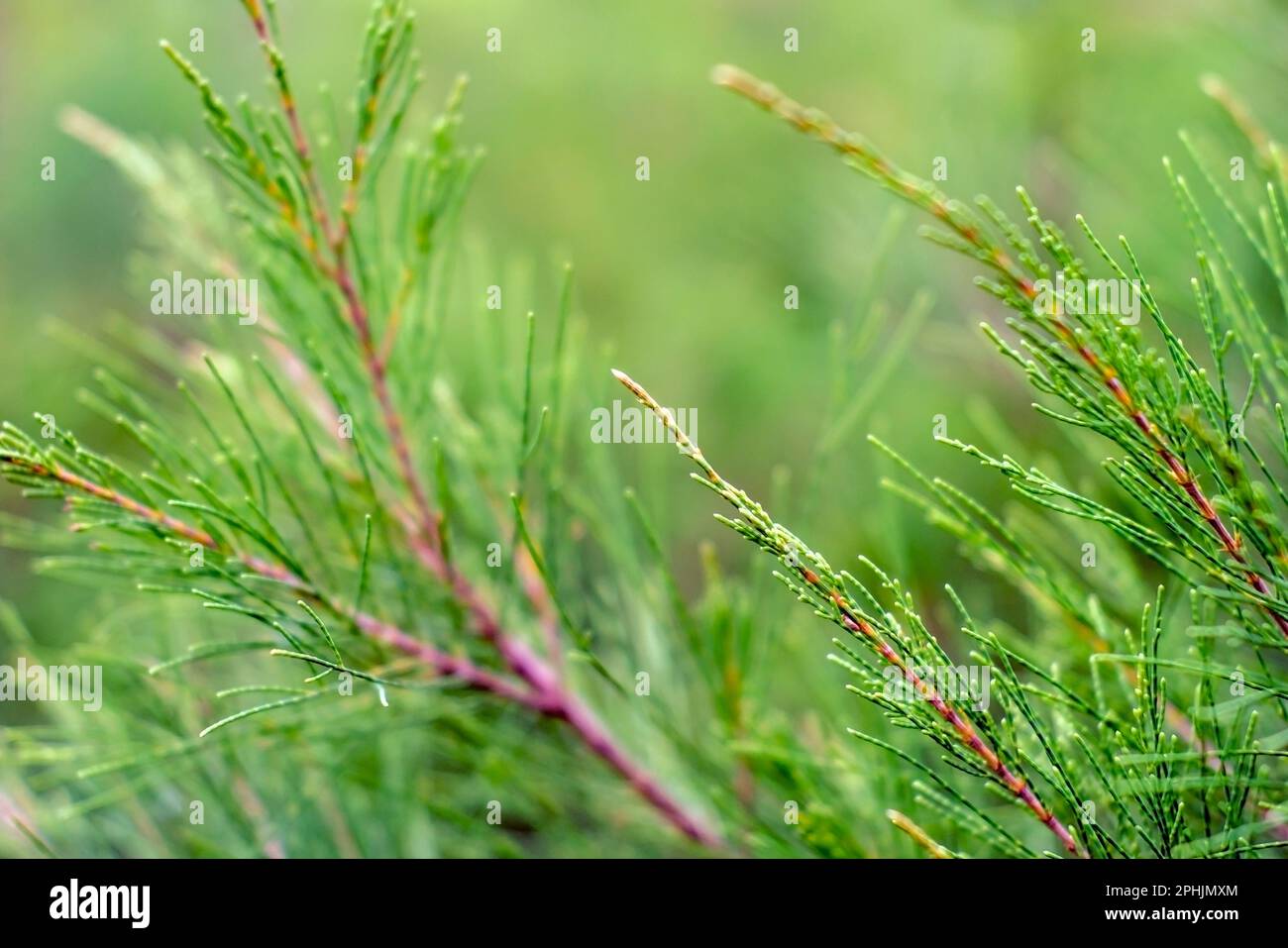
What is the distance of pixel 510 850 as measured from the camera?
26.0 inches

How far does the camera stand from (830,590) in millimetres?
362

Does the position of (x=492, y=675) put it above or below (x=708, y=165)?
below

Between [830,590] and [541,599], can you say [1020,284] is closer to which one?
[830,590]

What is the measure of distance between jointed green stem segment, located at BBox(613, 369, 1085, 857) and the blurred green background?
0.59m

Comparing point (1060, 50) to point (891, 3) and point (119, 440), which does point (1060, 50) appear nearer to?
point (891, 3)

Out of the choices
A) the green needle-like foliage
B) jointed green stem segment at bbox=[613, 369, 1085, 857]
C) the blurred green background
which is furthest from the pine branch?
the blurred green background

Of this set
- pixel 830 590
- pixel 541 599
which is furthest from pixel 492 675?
pixel 830 590

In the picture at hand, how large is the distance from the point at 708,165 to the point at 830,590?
1.66 meters

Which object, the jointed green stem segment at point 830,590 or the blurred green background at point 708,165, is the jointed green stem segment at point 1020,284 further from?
the blurred green background at point 708,165

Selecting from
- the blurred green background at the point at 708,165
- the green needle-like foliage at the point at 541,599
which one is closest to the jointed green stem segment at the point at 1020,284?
the green needle-like foliage at the point at 541,599

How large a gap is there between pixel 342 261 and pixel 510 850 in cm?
36

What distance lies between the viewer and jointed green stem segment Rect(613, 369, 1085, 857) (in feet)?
1.16

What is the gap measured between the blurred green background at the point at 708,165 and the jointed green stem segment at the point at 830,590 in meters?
0.59

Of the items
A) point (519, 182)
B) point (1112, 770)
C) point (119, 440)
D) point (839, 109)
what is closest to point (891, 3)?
point (839, 109)
